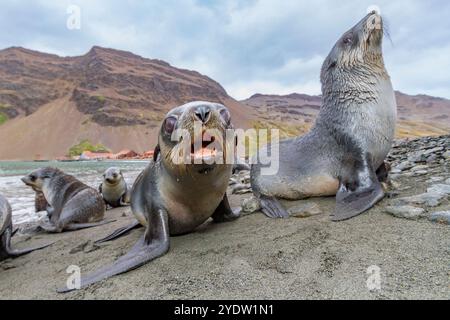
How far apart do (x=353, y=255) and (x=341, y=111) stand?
1.92 m

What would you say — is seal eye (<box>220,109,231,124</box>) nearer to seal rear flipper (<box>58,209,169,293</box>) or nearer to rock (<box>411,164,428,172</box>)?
seal rear flipper (<box>58,209,169,293</box>)

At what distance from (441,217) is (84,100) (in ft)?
367

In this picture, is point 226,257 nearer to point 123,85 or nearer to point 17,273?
point 17,273

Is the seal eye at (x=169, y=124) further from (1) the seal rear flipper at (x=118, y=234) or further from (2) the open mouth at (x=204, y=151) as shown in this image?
(1) the seal rear flipper at (x=118, y=234)

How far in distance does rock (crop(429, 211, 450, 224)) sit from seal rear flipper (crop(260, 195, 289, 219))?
116cm

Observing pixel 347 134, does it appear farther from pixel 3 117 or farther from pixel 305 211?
pixel 3 117

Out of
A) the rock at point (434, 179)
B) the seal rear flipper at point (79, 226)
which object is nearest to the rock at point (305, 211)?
the rock at point (434, 179)

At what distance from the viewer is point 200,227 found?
3.11 m

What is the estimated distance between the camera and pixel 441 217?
222 cm

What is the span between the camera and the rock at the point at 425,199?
2.55 m

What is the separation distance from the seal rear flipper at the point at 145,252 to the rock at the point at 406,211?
1.77m

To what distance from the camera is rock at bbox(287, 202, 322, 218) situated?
2.92 meters

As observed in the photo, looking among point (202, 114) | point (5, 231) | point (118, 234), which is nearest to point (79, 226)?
point (5, 231)
